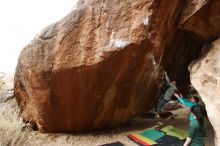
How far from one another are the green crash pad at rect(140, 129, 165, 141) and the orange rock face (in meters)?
0.53

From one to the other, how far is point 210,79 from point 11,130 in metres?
3.15

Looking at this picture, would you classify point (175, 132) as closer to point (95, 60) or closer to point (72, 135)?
point (72, 135)

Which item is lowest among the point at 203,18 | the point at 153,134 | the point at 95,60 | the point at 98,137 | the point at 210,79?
the point at 98,137

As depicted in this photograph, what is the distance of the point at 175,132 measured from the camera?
17.9ft

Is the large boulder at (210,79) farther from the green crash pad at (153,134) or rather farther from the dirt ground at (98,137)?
the green crash pad at (153,134)

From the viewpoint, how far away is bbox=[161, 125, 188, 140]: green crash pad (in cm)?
528

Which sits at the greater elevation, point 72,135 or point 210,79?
point 210,79

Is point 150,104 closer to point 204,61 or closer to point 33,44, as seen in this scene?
point 204,61

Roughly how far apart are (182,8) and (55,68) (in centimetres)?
211

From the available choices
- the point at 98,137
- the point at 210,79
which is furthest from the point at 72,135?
the point at 210,79

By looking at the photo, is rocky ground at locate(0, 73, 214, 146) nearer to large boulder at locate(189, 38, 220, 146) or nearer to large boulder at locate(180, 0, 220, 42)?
large boulder at locate(189, 38, 220, 146)

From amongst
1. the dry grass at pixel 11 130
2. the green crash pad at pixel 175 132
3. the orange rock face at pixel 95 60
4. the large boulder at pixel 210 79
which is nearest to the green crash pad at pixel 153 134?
the green crash pad at pixel 175 132

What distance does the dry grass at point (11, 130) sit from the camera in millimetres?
5215

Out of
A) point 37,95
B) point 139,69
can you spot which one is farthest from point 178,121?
point 37,95
